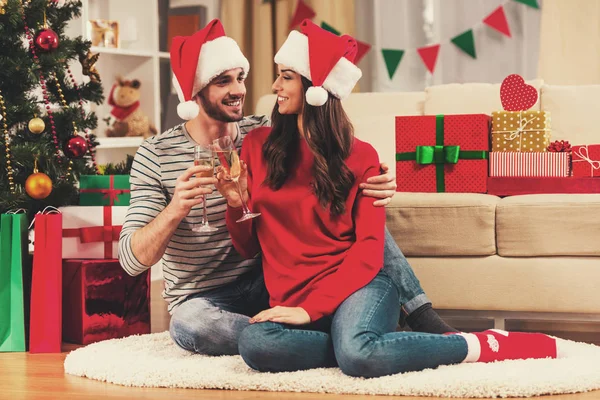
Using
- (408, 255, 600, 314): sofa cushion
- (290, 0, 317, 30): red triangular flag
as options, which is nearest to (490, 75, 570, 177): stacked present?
(408, 255, 600, 314): sofa cushion

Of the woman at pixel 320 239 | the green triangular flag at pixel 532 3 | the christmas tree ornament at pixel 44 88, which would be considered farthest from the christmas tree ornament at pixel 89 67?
the green triangular flag at pixel 532 3

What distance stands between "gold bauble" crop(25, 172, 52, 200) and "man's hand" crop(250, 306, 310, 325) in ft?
3.29

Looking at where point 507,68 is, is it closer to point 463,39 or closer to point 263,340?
point 463,39

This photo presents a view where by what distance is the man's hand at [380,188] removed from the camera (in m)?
2.27

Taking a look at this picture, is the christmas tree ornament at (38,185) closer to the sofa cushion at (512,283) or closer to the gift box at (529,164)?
the sofa cushion at (512,283)

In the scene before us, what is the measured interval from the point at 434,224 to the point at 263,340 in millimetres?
946


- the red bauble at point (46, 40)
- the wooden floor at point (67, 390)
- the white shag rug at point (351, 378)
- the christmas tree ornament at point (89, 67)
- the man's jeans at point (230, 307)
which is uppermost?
the red bauble at point (46, 40)

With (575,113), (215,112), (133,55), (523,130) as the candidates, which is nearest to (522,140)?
(523,130)

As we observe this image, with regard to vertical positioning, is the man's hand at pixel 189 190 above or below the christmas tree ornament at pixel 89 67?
below

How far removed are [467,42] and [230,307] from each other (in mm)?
2455

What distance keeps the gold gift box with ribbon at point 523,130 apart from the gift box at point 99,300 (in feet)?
4.53

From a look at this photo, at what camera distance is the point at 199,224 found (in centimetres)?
249

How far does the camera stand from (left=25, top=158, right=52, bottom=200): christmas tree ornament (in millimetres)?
2795

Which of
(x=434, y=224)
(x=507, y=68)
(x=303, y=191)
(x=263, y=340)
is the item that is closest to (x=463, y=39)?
(x=507, y=68)
